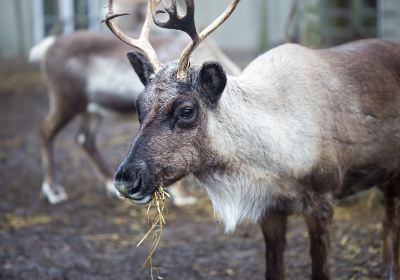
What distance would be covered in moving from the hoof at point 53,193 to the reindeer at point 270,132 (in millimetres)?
2959

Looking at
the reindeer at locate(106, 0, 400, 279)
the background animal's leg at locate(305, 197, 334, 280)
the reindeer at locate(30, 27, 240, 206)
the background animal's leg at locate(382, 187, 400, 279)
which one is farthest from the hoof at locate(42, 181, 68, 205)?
the background animal's leg at locate(305, 197, 334, 280)

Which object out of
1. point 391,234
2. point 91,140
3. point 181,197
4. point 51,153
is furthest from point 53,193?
point 391,234

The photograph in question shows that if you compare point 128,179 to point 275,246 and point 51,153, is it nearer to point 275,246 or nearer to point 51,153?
point 275,246

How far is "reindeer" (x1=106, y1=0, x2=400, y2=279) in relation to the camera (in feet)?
11.0

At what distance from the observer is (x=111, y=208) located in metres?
6.23

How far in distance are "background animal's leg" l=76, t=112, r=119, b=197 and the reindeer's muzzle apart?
3.47 meters

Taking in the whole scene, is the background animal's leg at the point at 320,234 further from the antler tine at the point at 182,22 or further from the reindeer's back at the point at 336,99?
the antler tine at the point at 182,22

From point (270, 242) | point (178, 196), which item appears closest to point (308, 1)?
point (178, 196)

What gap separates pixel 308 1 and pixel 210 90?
12.6 feet

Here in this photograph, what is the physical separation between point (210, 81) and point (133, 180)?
0.58 metres

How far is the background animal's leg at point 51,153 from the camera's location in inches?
253

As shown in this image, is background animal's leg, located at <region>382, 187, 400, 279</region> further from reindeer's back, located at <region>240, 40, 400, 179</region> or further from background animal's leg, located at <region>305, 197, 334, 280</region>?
background animal's leg, located at <region>305, 197, 334, 280</region>

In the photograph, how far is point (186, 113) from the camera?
336 cm

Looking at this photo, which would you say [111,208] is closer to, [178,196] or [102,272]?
[178,196]
